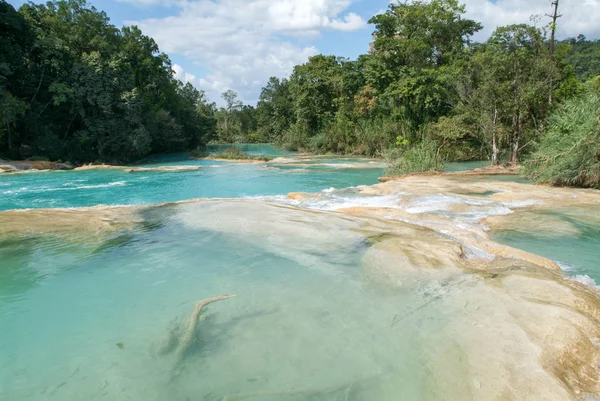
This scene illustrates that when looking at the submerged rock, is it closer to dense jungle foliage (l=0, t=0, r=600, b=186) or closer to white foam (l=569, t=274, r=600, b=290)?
dense jungle foliage (l=0, t=0, r=600, b=186)

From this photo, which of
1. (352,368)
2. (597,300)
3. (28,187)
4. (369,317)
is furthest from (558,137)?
(28,187)

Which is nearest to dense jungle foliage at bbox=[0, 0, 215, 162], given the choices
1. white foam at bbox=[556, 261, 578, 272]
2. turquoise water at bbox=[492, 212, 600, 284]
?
turquoise water at bbox=[492, 212, 600, 284]

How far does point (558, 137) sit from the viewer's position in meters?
11.8

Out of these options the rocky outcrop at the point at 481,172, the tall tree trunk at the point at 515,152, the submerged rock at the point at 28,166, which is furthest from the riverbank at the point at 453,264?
the submerged rock at the point at 28,166

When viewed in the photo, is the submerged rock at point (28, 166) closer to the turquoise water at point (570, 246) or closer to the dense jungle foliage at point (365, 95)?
the dense jungle foliage at point (365, 95)

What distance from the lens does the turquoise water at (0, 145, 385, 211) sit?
13.6 m

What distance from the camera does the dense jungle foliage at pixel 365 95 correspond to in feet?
51.8

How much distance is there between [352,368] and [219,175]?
18603 mm

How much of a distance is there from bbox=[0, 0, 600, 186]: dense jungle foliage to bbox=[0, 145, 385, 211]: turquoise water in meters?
3.43

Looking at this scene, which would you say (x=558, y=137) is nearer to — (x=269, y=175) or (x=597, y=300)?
(x=597, y=300)

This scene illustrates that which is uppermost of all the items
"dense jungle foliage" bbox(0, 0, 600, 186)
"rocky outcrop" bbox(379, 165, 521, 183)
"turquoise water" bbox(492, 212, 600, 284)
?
"dense jungle foliage" bbox(0, 0, 600, 186)

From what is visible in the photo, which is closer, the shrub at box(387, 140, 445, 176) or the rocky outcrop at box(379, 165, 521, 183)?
the rocky outcrop at box(379, 165, 521, 183)

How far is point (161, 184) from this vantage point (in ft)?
57.7

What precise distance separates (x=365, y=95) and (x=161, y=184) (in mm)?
19635
